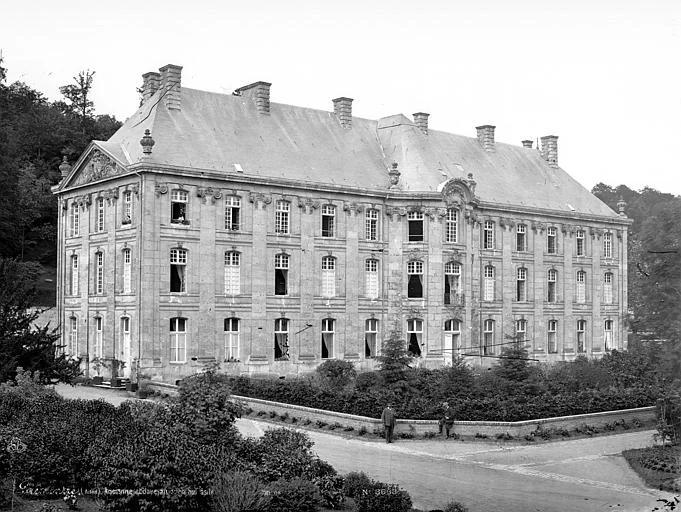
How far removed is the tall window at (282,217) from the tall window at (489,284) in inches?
526

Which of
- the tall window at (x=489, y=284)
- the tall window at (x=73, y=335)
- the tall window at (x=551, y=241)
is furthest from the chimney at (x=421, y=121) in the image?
the tall window at (x=73, y=335)

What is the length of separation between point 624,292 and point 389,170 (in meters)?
20.6

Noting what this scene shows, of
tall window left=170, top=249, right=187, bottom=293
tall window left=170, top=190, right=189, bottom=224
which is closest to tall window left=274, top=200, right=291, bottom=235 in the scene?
tall window left=170, top=190, right=189, bottom=224

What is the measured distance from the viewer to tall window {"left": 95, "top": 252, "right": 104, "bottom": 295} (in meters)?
47.1

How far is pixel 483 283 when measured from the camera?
181 ft

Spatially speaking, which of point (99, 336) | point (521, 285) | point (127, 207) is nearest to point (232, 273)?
point (127, 207)

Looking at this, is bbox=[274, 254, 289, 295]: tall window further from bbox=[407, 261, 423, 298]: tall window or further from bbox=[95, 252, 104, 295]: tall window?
bbox=[95, 252, 104, 295]: tall window

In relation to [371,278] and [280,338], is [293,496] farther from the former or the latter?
[371,278]

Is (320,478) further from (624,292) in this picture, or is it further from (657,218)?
(624,292)

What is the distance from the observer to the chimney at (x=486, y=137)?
61.0 m

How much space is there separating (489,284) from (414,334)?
21.6ft

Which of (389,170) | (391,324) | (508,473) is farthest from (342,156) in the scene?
(508,473)

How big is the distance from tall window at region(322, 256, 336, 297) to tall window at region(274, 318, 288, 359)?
2.84 meters

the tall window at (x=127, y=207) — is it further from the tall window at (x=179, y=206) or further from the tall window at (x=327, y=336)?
the tall window at (x=327, y=336)
